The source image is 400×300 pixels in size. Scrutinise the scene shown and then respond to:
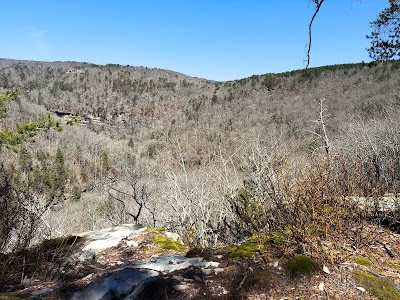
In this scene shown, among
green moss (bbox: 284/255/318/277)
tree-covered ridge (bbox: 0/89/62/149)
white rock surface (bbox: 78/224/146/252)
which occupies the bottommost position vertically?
white rock surface (bbox: 78/224/146/252)

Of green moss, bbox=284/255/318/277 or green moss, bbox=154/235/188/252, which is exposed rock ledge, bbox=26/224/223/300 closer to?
green moss, bbox=154/235/188/252

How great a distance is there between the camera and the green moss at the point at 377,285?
103 inches

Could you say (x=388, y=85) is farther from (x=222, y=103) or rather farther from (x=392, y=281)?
(x=392, y=281)

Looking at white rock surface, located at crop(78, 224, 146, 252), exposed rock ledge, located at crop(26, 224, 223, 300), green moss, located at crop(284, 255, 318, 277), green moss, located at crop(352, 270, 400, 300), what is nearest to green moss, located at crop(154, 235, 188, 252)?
exposed rock ledge, located at crop(26, 224, 223, 300)

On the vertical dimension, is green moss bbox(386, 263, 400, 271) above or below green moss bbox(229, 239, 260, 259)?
below

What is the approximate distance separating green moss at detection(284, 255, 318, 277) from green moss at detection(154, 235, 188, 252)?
188cm

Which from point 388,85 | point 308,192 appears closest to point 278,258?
point 308,192

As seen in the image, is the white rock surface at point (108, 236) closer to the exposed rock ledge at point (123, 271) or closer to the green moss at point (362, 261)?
the exposed rock ledge at point (123, 271)

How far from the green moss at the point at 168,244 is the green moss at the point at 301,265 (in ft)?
6.16

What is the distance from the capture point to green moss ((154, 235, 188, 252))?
15.0ft

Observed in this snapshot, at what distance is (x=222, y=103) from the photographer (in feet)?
381

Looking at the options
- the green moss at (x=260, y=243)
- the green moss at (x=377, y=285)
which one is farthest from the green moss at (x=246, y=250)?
the green moss at (x=377, y=285)

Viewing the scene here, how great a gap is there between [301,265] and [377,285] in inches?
24.2

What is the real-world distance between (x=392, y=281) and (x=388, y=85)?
8264cm
